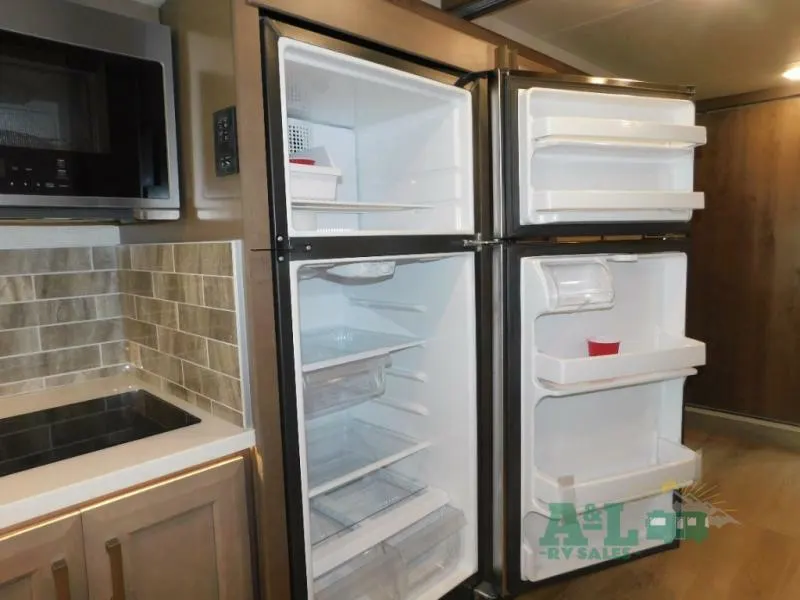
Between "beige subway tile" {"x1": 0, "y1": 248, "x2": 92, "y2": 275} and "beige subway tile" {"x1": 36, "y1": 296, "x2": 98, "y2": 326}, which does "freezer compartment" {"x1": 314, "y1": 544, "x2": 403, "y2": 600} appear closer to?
"beige subway tile" {"x1": 36, "y1": 296, "x2": 98, "y2": 326}

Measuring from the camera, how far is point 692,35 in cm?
200

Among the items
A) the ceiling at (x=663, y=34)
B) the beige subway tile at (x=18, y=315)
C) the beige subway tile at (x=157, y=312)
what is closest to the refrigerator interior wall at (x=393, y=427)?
the beige subway tile at (x=157, y=312)

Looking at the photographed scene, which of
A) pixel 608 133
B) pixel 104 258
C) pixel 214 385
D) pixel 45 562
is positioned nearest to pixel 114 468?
pixel 45 562

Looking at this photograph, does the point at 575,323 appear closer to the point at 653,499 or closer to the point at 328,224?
the point at 653,499

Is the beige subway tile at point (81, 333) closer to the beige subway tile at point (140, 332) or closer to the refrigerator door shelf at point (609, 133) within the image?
the beige subway tile at point (140, 332)

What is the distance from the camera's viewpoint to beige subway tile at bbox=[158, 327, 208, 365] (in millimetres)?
1270

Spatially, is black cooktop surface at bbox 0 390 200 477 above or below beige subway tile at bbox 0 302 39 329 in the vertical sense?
below

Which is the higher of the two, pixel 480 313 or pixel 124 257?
pixel 124 257

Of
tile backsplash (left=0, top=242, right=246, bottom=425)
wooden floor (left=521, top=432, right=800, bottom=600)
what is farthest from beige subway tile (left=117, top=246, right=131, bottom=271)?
wooden floor (left=521, top=432, right=800, bottom=600)

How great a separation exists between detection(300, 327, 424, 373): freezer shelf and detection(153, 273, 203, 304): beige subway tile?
12.6 inches

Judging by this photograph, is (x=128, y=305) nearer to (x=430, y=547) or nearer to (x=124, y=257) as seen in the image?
(x=124, y=257)

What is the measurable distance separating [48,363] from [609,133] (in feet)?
5.66

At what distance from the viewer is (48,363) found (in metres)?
1.51

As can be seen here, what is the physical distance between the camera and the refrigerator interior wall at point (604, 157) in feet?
4.79
